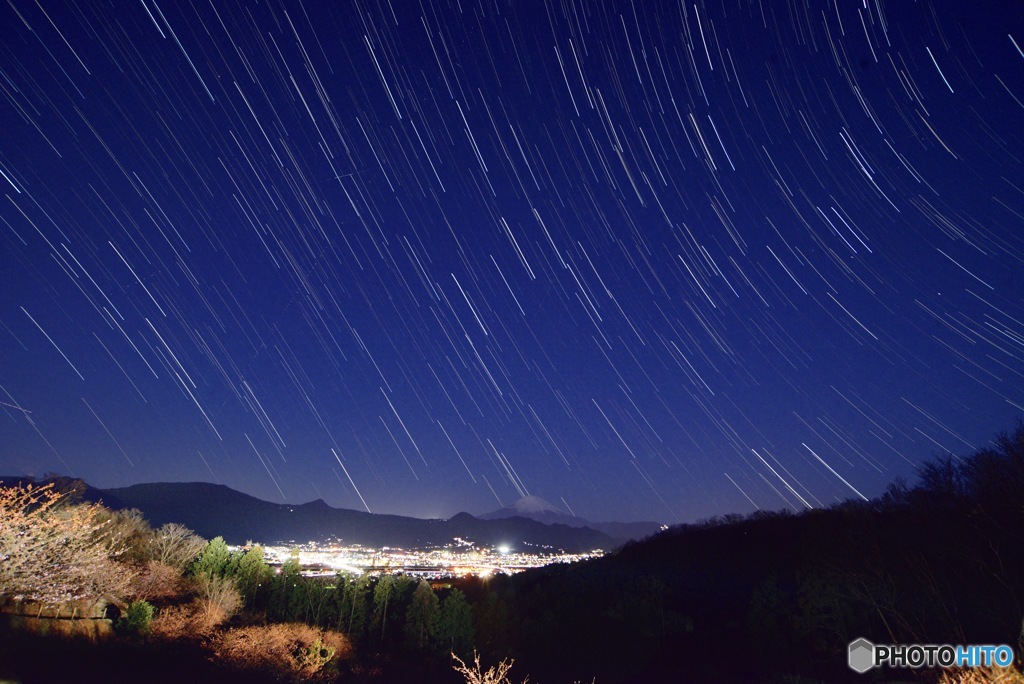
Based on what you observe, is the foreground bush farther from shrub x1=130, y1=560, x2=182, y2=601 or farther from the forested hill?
the forested hill

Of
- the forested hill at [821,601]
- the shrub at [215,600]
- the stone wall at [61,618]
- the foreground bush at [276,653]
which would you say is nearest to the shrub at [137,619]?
the stone wall at [61,618]

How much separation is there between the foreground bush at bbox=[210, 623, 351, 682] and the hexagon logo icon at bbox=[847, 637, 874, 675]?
21194mm

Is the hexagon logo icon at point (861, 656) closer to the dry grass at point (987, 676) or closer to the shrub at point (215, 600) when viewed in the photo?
the dry grass at point (987, 676)

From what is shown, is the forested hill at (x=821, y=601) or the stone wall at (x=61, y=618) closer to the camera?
the stone wall at (x=61, y=618)

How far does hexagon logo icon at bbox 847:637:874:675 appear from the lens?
20.0 metres

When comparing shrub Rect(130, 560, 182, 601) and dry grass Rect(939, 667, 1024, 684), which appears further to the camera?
shrub Rect(130, 560, 182, 601)

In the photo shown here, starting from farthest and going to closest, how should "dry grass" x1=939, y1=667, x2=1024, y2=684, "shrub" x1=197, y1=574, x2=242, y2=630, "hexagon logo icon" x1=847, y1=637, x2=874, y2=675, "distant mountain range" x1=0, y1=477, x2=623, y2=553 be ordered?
"distant mountain range" x1=0, y1=477, x2=623, y2=553, "shrub" x1=197, y1=574, x2=242, y2=630, "hexagon logo icon" x1=847, y1=637, x2=874, y2=675, "dry grass" x1=939, y1=667, x2=1024, y2=684

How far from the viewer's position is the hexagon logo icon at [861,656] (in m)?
20.0

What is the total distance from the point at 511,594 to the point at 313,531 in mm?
106132

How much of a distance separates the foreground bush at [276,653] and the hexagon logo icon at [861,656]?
21194 mm

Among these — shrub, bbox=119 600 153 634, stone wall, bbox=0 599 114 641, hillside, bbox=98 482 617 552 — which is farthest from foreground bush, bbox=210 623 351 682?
hillside, bbox=98 482 617 552

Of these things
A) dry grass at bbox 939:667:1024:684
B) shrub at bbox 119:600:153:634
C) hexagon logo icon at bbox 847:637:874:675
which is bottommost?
hexagon logo icon at bbox 847:637:874:675

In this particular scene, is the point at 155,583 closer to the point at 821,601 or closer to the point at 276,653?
the point at 276,653

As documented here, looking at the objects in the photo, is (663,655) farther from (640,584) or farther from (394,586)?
(394,586)
